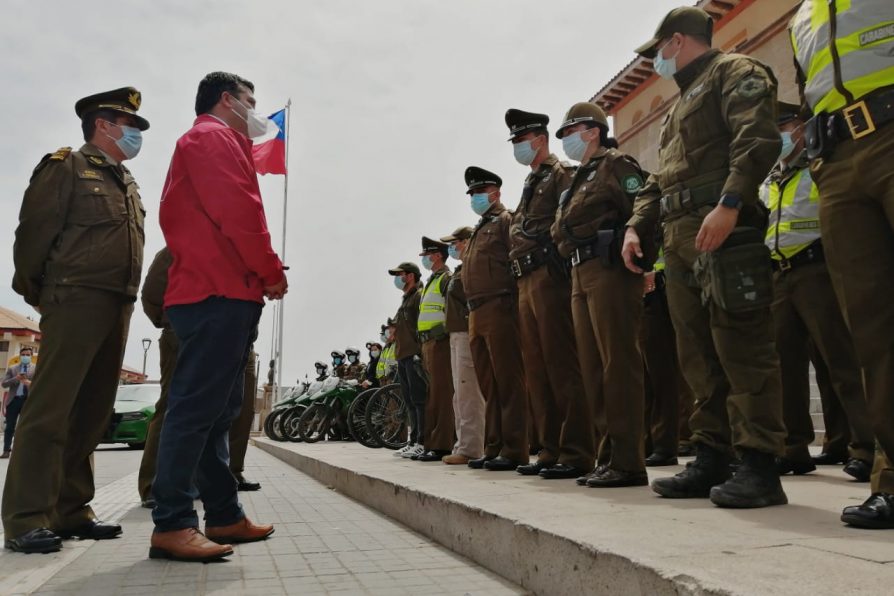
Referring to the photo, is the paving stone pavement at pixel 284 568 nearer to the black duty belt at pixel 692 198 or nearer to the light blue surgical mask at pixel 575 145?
the black duty belt at pixel 692 198

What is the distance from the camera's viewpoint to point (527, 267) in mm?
4770

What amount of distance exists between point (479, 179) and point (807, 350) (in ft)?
10.1

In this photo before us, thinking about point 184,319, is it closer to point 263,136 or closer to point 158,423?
point 263,136

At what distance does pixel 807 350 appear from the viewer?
4.58m

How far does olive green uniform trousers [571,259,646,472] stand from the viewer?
12.0 feet

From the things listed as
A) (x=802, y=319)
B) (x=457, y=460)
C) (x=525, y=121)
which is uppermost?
(x=525, y=121)

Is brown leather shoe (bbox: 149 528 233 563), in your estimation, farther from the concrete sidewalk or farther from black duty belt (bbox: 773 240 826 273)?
black duty belt (bbox: 773 240 826 273)

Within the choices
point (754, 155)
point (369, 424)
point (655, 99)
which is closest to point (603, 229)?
point (754, 155)

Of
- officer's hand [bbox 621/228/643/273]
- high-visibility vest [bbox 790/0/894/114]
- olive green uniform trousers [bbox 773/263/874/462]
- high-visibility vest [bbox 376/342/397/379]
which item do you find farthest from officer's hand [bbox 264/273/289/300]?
high-visibility vest [bbox 376/342/397/379]

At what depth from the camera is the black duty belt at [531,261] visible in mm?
4688

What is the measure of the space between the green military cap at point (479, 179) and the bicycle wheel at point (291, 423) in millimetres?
8310

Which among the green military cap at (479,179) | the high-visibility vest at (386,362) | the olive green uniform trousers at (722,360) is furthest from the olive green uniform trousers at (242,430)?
the high-visibility vest at (386,362)

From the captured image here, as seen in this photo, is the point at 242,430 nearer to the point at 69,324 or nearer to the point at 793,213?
the point at 69,324

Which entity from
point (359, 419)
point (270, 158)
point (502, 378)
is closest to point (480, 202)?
point (502, 378)
